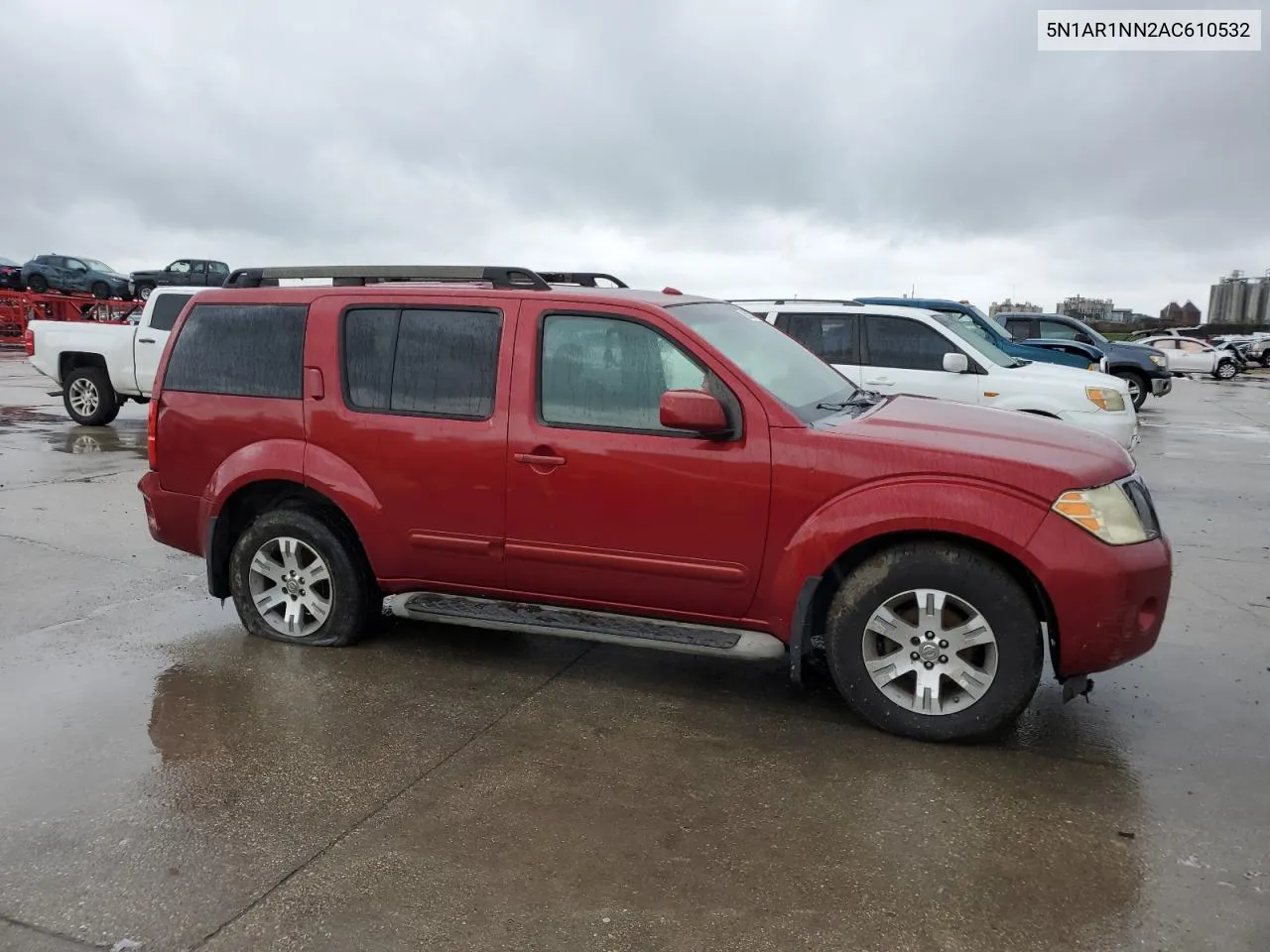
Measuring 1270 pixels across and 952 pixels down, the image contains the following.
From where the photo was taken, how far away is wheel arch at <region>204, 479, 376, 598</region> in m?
5.02

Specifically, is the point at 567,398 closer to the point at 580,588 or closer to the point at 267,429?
the point at 580,588

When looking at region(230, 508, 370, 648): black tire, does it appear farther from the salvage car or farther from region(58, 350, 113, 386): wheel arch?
the salvage car

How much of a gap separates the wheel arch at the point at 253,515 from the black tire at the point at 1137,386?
17.8 meters

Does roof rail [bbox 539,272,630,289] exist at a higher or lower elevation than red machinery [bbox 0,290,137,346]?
lower

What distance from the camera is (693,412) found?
405 centimetres

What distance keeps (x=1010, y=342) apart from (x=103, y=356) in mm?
12374

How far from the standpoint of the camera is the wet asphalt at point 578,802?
287cm

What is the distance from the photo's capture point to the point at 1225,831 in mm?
3359

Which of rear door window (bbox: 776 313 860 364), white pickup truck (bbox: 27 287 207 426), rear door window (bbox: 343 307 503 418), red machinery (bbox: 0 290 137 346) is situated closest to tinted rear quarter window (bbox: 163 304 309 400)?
rear door window (bbox: 343 307 503 418)

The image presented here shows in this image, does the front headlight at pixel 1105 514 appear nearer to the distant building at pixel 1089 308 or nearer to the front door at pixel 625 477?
the front door at pixel 625 477

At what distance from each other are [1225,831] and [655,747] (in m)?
1.99

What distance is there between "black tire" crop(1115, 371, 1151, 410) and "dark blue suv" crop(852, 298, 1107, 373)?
1629mm

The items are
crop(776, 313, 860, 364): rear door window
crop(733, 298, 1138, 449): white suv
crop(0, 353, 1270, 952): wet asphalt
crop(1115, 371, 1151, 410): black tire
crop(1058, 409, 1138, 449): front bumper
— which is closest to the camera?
crop(0, 353, 1270, 952): wet asphalt

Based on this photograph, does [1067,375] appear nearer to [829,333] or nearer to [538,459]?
[829,333]
